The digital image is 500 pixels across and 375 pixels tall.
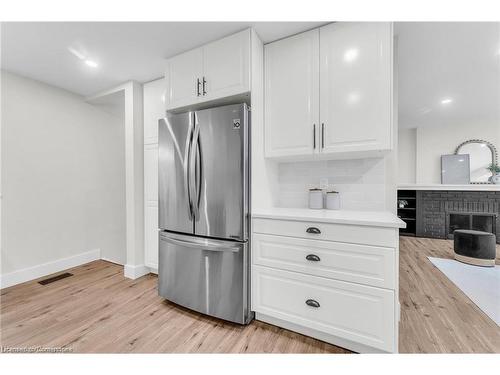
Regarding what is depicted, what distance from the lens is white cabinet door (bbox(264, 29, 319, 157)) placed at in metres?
1.74

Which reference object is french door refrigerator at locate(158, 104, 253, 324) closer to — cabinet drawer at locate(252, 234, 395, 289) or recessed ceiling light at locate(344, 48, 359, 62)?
cabinet drawer at locate(252, 234, 395, 289)

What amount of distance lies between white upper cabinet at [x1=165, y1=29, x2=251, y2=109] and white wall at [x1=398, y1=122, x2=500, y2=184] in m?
5.52

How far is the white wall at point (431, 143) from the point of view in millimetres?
4844

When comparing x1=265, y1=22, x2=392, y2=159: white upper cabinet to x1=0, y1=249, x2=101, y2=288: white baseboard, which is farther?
x1=0, y1=249, x2=101, y2=288: white baseboard

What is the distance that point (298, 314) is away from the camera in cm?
153

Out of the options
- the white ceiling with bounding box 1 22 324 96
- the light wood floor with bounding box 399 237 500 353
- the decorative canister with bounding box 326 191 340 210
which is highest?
the white ceiling with bounding box 1 22 324 96

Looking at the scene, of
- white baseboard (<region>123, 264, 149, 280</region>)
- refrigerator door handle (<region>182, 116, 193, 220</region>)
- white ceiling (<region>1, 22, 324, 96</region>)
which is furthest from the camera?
white baseboard (<region>123, 264, 149, 280</region>)

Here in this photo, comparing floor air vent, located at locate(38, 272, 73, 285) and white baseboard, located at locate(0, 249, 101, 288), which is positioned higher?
white baseboard, located at locate(0, 249, 101, 288)

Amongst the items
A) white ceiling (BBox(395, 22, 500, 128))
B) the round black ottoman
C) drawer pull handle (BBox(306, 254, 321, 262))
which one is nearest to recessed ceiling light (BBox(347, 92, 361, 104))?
white ceiling (BBox(395, 22, 500, 128))

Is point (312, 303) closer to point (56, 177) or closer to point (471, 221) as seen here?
point (56, 177)

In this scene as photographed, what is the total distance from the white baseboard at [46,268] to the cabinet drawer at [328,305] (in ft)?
8.91

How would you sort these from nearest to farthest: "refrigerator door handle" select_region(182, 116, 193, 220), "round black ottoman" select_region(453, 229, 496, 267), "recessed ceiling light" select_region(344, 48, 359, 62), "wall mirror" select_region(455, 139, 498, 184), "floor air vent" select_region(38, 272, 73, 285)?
"recessed ceiling light" select_region(344, 48, 359, 62)
"refrigerator door handle" select_region(182, 116, 193, 220)
"floor air vent" select_region(38, 272, 73, 285)
"round black ottoman" select_region(453, 229, 496, 267)
"wall mirror" select_region(455, 139, 498, 184)

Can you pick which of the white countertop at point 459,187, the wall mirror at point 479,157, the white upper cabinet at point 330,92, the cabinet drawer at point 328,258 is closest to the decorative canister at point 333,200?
the white upper cabinet at point 330,92
